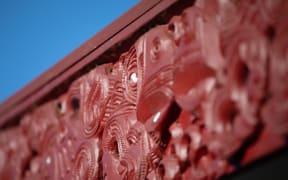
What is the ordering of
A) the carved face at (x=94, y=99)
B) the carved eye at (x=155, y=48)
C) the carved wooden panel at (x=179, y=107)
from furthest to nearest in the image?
the carved face at (x=94, y=99) → the carved eye at (x=155, y=48) → the carved wooden panel at (x=179, y=107)

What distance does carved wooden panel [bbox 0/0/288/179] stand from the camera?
530mm

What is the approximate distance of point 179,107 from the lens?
0.69m

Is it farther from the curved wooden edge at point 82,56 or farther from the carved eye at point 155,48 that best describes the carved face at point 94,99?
the carved eye at point 155,48

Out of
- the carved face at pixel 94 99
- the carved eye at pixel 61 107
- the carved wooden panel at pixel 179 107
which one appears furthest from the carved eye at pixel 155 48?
the carved eye at pixel 61 107

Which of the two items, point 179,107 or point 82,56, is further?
point 82,56

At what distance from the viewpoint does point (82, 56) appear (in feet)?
2.84

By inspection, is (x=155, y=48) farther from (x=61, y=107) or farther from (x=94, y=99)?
(x=61, y=107)

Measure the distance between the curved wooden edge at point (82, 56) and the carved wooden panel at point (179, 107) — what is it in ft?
0.07

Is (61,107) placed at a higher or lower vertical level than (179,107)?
higher

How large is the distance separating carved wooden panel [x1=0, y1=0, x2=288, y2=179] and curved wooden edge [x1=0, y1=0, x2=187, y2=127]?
23mm

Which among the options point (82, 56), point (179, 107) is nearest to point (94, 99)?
point (82, 56)

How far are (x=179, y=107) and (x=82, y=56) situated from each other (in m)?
0.25

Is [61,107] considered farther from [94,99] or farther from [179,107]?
[179,107]

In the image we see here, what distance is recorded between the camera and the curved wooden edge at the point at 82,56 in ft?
2.46
